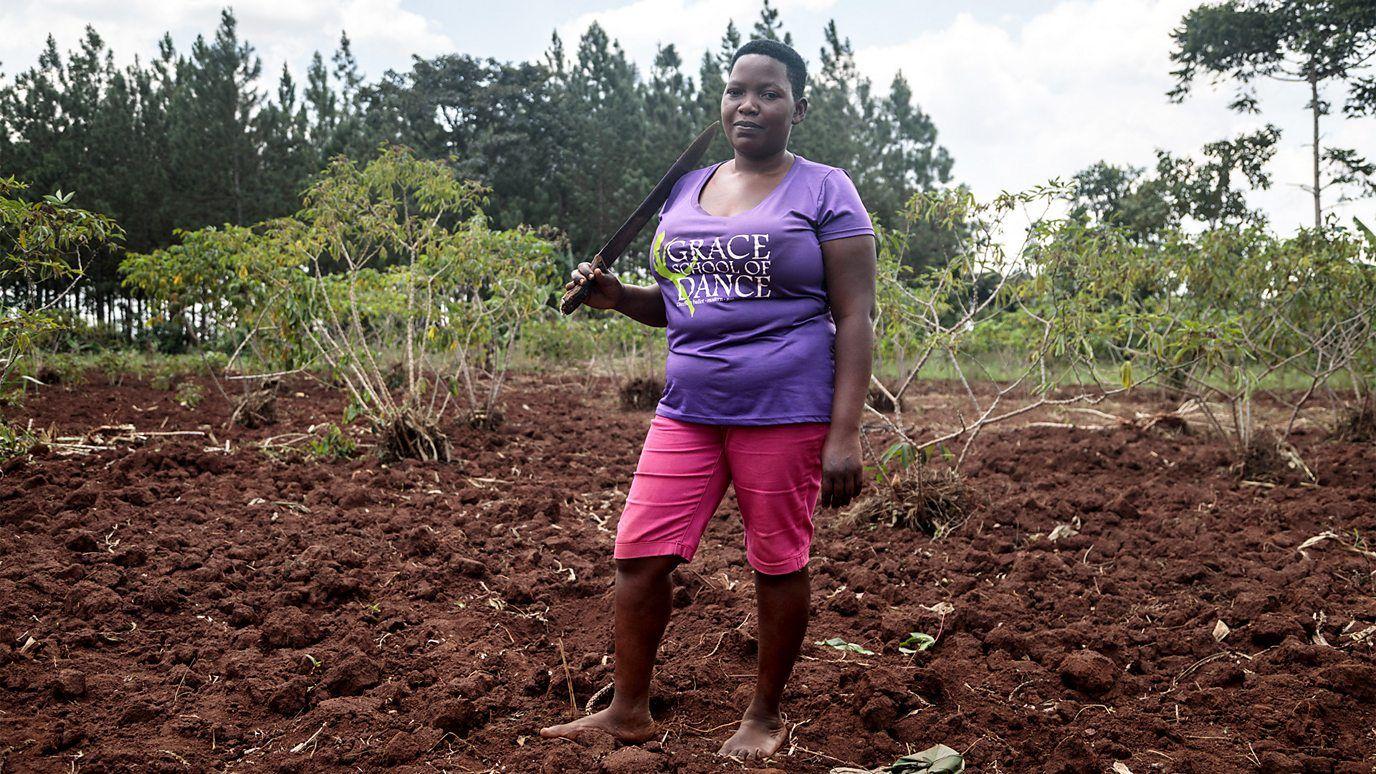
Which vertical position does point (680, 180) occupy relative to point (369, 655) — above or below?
above

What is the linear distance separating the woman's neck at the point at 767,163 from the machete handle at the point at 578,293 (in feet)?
1.24

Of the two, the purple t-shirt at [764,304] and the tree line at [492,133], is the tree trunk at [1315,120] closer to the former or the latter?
the tree line at [492,133]

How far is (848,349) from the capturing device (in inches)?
77.4

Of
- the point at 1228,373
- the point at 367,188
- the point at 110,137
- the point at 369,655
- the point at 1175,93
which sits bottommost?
the point at 369,655

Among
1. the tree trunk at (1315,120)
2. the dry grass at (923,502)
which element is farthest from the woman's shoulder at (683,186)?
the tree trunk at (1315,120)

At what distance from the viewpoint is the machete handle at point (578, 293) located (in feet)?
6.87

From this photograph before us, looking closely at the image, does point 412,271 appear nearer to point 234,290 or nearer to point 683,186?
point 234,290

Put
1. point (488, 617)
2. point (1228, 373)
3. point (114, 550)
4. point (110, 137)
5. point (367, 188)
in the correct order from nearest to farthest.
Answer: point (488, 617), point (114, 550), point (1228, 373), point (367, 188), point (110, 137)

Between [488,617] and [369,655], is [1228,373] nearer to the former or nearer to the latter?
[488,617]

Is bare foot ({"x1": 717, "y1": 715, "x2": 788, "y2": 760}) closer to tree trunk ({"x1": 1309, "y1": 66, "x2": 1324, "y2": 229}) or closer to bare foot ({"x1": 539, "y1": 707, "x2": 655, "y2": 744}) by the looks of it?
bare foot ({"x1": 539, "y1": 707, "x2": 655, "y2": 744})

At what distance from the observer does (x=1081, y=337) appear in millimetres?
3947

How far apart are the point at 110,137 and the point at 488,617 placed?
51.8ft

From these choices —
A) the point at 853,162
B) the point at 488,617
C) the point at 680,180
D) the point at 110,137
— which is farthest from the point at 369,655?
the point at 853,162


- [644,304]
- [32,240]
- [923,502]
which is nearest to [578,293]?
[644,304]
